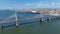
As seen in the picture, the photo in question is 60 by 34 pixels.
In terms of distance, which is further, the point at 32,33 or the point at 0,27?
the point at 0,27

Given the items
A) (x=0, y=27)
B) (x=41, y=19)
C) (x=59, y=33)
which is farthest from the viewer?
(x=41, y=19)

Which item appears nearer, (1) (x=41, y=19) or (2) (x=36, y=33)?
(2) (x=36, y=33)

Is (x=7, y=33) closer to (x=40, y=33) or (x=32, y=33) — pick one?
(x=32, y=33)

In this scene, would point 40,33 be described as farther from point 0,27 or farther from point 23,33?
point 0,27

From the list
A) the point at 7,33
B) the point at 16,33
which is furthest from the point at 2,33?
the point at 16,33

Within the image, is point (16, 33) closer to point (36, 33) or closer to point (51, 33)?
point (36, 33)

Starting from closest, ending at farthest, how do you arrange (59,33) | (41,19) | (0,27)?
1. (59,33)
2. (0,27)
3. (41,19)

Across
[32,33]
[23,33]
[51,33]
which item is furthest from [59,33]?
[23,33]
